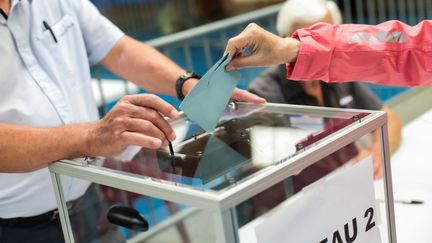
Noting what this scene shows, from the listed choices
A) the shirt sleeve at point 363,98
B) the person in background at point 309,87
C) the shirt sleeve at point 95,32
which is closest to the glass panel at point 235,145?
the shirt sleeve at point 95,32

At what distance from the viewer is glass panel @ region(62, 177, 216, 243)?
1.26m

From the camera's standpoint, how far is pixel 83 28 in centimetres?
161

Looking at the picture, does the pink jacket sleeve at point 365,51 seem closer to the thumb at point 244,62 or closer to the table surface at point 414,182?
the thumb at point 244,62

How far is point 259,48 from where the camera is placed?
1087 mm

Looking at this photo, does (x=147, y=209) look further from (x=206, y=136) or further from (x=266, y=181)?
(x=266, y=181)

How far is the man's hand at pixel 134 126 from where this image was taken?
0.99 metres

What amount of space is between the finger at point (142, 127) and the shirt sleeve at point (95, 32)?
2.28ft

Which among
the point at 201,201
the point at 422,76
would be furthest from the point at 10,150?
the point at 422,76

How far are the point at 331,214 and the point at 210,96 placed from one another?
0.92 feet

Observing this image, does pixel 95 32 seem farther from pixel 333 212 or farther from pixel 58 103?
pixel 333 212

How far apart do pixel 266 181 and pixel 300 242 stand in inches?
5.7

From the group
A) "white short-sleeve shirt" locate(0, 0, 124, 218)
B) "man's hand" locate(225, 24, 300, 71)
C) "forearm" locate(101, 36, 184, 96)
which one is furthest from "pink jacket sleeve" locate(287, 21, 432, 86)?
"white short-sleeve shirt" locate(0, 0, 124, 218)

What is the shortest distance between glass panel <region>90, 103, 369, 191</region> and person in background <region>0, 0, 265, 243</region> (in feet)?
0.13

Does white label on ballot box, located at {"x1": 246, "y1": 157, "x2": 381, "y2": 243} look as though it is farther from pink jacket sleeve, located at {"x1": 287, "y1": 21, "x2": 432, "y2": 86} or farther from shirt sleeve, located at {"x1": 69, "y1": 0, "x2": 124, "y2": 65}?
shirt sleeve, located at {"x1": 69, "y1": 0, "x2": 124, "y2": 65}
